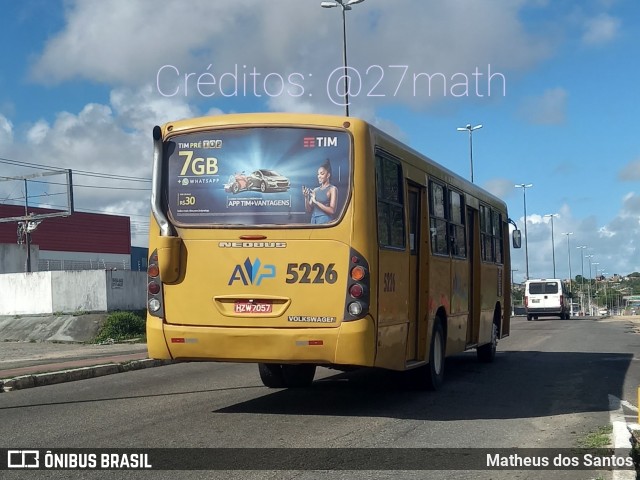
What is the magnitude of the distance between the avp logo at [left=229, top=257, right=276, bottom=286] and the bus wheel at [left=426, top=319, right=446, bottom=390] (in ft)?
10.2

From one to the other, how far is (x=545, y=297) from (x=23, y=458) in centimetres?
4104

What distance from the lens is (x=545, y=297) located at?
4528 centimetres

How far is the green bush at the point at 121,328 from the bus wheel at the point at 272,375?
47.8 feet

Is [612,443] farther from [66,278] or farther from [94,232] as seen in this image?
[94,232]

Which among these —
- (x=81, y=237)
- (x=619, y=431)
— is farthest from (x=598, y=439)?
(x=81, y=237)

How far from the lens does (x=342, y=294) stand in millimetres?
8562

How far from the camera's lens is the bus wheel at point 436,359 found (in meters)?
11.1

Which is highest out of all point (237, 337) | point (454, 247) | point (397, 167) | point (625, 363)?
point (397, 167)

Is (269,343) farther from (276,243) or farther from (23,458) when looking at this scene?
(23,458)

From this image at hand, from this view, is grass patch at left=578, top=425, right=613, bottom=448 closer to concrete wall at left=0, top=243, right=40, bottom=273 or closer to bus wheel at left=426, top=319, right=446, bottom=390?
bus wheel at left=426, top=319, right=446, bottom=390

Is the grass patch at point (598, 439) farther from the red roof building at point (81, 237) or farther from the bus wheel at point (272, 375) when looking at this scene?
the red roof building at point (81, 237)

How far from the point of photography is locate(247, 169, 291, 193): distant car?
8875mm

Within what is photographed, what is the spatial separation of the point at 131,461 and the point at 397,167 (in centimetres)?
475

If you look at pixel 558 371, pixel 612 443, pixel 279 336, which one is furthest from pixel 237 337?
pixel 558 371
